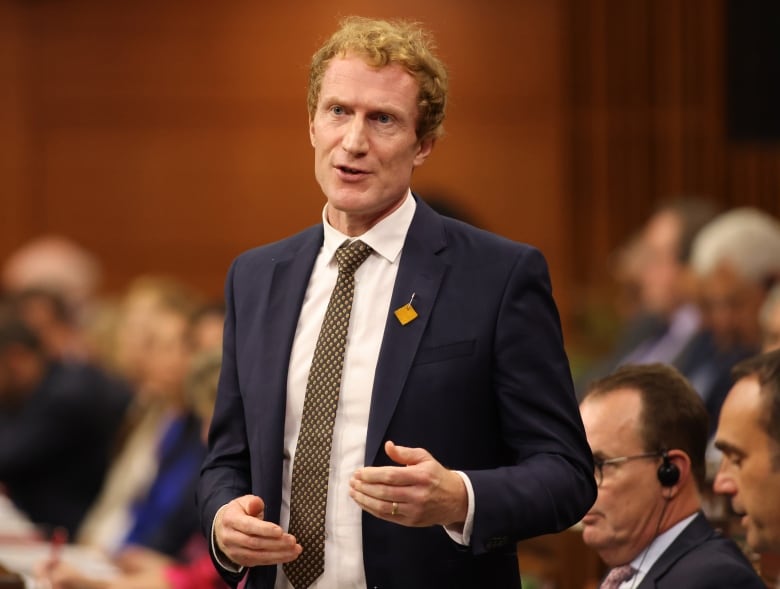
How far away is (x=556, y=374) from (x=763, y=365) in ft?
2.36

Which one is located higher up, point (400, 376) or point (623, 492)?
point (400, 376)

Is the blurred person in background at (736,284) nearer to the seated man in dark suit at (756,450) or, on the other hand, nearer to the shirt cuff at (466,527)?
the seated man in dark suit at (756,450)

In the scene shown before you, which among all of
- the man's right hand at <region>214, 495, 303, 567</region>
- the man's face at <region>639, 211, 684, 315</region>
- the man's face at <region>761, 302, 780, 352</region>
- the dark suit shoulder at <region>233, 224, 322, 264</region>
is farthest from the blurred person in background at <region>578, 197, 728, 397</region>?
the man's right hand at <region>214, 495, 303, 567</region>

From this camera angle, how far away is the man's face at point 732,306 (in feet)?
16.5

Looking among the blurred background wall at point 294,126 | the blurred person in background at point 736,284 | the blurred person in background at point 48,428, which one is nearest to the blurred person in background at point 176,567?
the blurred person in background at point 48,428

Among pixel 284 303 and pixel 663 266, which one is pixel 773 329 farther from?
pixel 663 266

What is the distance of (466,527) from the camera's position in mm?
2129

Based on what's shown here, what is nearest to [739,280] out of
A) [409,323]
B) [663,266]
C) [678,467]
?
[663,266]

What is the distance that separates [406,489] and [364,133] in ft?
2.12

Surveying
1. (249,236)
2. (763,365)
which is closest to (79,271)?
(249,236)

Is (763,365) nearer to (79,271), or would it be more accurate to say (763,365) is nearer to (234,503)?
(234,503)

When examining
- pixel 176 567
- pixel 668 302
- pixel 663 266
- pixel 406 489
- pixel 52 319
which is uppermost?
pixel 406 489

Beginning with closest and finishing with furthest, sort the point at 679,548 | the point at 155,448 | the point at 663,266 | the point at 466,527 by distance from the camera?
the point at 466,527
the point at 679,548
the point at 155,448
the point at 663,266

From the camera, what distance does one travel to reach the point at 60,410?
6246 millimetres
